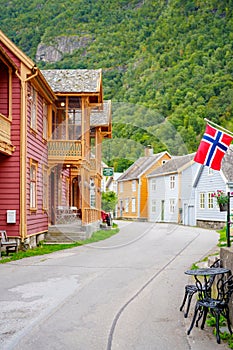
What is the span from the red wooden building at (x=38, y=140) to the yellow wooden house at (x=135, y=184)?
13.1m

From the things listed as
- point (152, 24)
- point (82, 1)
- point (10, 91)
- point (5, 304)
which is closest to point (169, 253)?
point (10, 91)

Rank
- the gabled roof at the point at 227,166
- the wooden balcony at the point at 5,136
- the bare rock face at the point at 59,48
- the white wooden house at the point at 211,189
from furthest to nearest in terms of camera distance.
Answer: the bare rock face at the point at 59,48 → the white wooden house at the point at 211,189 → the gabled roof at the point at 227,166 → the wooden balcony at the point at 5,136

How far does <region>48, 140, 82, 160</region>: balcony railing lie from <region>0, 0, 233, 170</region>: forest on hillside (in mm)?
2690

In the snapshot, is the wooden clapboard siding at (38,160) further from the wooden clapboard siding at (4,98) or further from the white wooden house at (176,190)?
the white wooden house at (176,190)

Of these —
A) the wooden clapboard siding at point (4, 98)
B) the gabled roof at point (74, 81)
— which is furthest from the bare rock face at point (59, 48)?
the wooden clapboard siding at point (4, 98)

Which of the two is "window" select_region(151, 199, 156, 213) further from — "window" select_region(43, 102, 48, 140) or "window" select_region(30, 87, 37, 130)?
"window" select_region(30, 87, 37, 130)

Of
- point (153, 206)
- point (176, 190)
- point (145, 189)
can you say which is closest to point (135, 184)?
point (176, 190)

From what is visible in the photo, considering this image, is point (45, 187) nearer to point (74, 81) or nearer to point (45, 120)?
point (45, 120)

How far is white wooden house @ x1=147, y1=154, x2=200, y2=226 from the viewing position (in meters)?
40.6

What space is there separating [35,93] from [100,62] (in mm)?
49014

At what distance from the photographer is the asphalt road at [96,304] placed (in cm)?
658

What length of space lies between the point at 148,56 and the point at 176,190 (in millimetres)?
36517

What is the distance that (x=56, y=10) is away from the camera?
123812 mm

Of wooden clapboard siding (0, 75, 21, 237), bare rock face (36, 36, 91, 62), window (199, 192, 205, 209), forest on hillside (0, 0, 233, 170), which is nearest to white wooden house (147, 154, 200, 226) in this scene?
window (199, 192, 205, 209)
